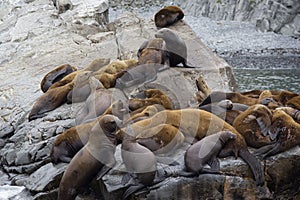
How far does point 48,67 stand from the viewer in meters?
9.04

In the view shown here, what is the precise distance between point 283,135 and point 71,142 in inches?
80.1

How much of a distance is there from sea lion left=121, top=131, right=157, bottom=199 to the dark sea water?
9503mm

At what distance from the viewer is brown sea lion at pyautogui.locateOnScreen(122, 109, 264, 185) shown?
16.7ft

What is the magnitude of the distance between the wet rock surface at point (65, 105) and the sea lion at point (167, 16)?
152 mm

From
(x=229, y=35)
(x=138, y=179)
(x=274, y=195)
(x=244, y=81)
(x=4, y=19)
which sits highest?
(x=138, y=179)

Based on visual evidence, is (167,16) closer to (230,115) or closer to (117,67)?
(117,67)

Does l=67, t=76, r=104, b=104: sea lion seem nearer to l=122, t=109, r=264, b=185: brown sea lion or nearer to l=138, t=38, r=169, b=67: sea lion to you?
l=138, t=38, r=169, b=67: sea lion

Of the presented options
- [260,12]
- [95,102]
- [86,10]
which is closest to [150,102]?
[95,102]

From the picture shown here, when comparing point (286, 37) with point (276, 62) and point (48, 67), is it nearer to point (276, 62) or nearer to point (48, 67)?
point (276, 62)

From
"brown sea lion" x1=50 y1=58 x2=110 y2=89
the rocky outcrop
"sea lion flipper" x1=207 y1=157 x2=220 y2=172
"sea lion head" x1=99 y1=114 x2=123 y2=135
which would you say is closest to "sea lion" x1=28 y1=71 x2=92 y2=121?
"brown sea lion" x1=50 y1=58 x2=110 y2=89

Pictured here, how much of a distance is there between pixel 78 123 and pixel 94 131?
821 mm

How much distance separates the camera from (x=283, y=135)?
5.25m

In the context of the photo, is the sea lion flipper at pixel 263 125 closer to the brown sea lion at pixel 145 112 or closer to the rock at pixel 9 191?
the brown sea lion at pixel 145 112

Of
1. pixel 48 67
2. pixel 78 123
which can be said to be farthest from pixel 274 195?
pixel 48 67
